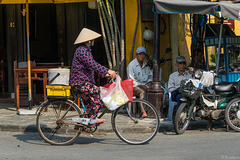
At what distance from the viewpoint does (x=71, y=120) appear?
6.59 metres

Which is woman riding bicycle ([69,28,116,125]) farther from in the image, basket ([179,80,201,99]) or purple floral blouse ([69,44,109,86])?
basket ([179,80,201,99])

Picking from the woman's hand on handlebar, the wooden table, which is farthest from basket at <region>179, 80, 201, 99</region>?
the wooden table

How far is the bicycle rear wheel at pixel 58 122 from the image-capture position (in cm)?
657

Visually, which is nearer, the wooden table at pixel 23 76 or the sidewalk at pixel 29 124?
the sidewalk at pixel 29 124

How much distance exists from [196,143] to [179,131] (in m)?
0.83

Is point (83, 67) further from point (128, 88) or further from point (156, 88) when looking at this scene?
point (156, 88)

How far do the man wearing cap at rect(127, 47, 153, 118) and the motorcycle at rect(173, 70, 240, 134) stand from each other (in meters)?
1.43

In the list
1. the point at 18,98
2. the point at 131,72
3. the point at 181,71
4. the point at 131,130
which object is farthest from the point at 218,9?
the point at 18,98

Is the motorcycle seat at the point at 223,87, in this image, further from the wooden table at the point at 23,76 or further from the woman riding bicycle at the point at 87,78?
the wooden table at the point at 23,76

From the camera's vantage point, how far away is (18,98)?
980 centimetres

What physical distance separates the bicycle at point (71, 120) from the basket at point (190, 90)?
1058mm

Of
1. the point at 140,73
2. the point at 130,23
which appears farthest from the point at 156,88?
the point at 130,23

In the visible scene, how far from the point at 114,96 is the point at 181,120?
1.53 meters

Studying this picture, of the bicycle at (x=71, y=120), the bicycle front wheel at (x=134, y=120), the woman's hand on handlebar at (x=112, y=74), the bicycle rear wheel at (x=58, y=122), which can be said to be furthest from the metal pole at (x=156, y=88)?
the bicycle rear wheel at (x=58, y=122)
